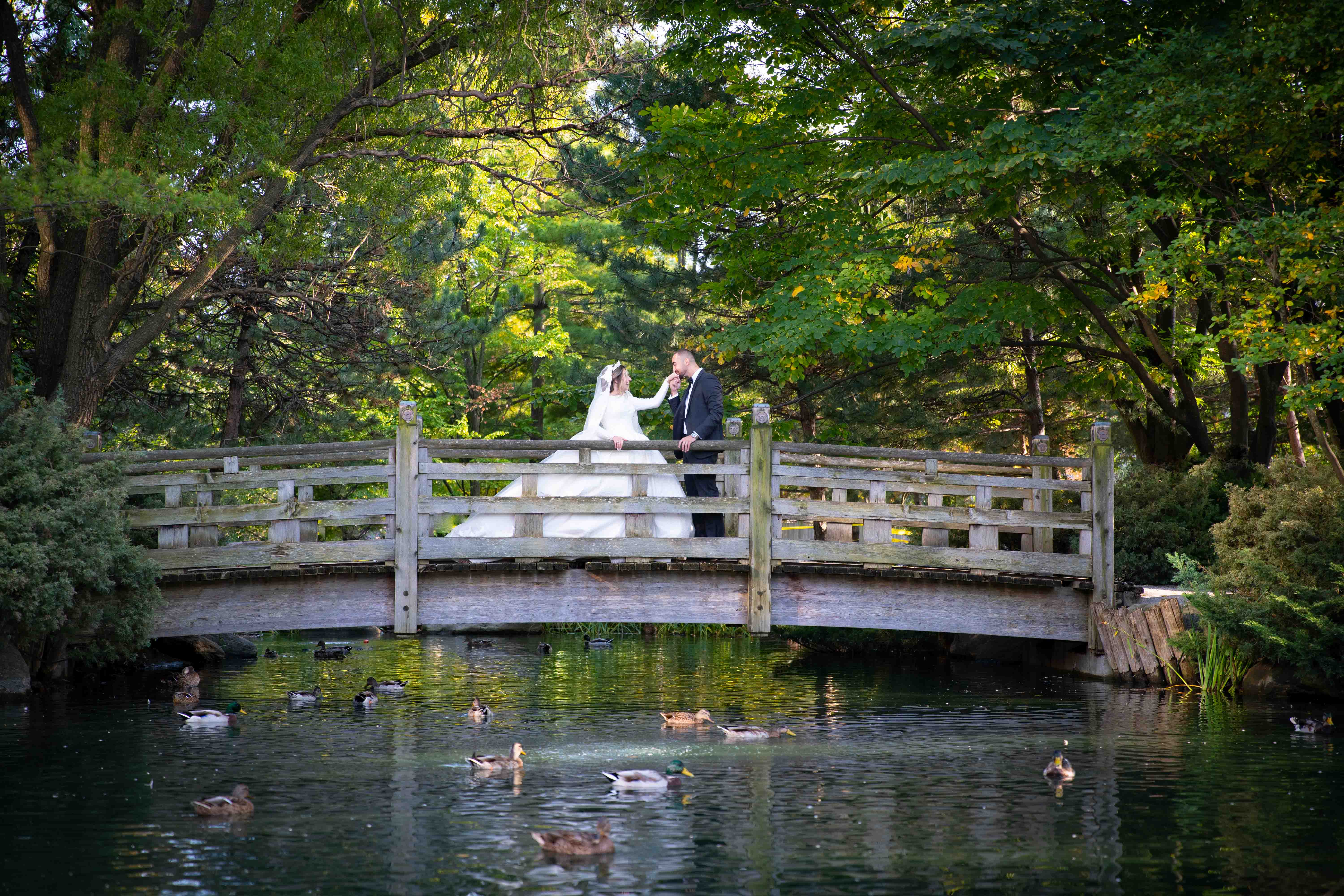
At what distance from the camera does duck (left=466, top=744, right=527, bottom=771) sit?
9211 millimetres

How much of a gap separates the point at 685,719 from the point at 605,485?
350 centimetres

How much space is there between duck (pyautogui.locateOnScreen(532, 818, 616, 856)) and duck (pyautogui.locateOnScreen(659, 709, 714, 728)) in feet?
14.5

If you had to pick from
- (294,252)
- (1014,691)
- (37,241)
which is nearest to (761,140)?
(294,252)

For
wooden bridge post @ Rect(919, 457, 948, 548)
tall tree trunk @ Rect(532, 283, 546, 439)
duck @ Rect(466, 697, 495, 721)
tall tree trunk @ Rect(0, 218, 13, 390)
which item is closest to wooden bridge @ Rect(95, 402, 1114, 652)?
wooden bridge post @ Rect(919, 457, 948, 548)

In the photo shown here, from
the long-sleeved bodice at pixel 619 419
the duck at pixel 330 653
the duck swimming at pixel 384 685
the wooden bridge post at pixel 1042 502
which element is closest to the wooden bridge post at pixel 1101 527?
the wooden bridge post at pixel 1042 502

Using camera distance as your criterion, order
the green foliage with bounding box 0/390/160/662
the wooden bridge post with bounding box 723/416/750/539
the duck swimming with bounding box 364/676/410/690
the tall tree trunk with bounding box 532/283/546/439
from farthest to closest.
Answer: the tall tree trunk with bounding box 532/283/546/439 → the duck swimming with bounding box 364/676/410/690 → the wooden bridge post with bounding box 723/416/750/539 → the green foliage with bounding box 0/390/160/662

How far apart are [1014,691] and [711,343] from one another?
711 cm

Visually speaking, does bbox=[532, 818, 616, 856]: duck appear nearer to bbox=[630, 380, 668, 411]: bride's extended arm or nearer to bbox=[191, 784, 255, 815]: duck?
bbox=[191, 784, 255, 815]: duck

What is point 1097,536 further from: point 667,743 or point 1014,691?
point 667,743

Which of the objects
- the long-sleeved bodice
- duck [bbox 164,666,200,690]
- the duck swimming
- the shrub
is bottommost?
the duck swimming

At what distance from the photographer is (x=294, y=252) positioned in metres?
15.2

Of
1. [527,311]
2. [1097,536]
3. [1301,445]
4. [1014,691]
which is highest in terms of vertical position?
[527,311]

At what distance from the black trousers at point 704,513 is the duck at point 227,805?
648 cm

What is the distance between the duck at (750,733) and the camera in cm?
1091
